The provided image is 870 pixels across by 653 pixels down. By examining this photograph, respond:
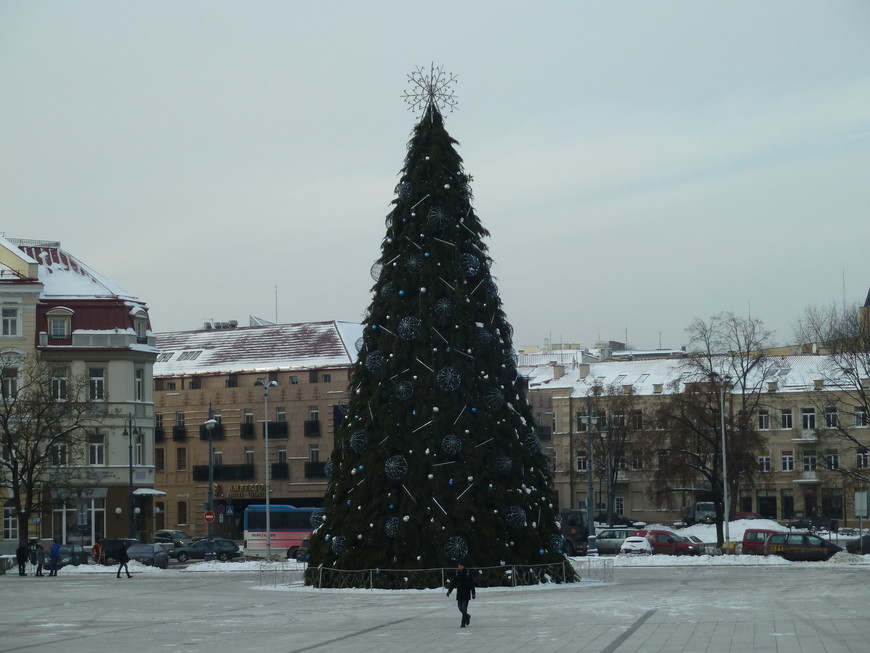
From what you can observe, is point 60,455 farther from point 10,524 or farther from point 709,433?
point 709,433

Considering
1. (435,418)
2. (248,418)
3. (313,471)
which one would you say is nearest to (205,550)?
(313,471)

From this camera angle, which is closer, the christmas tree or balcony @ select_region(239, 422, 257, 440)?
the christmas tree

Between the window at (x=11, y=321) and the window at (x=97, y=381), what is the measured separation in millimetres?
4290

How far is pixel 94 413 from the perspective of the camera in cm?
7112

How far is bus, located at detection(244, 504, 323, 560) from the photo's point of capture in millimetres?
65938

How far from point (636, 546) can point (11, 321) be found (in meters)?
34.0

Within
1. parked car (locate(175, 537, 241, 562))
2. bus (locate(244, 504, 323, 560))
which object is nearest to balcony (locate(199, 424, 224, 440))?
bus (locate(244, 504, 323, 560))

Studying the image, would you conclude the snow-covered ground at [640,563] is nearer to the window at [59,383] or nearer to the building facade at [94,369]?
the building facade at [94,369]

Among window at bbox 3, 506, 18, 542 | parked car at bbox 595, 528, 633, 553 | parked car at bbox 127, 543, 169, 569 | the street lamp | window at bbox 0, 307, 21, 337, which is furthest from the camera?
window at bbox 0, 307, 21, 337

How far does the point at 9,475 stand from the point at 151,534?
7.77 m

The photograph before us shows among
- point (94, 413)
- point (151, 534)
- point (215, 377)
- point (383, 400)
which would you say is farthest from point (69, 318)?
point (383, 400)

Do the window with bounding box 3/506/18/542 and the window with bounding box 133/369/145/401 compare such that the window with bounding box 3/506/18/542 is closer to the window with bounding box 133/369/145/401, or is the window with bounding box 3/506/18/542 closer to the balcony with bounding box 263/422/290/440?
the window with bounding box 133/369/145/401

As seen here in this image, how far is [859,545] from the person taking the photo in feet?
188

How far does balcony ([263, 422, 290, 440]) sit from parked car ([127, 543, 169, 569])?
2901 cm
